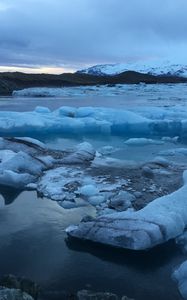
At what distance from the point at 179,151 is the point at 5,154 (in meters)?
3.66

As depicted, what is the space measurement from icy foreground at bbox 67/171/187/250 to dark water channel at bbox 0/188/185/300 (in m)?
0.09

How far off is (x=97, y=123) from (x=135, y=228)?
9.24 metres

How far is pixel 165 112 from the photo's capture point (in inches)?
609

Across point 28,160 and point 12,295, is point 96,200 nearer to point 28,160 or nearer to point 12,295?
point 28,160

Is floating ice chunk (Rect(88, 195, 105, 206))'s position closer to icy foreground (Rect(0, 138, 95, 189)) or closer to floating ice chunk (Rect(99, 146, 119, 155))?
icy foreground (Rect(0, 138, 95, 189))

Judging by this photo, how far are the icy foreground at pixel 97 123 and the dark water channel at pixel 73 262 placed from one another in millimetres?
7552

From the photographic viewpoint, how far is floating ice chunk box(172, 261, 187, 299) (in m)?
3.89

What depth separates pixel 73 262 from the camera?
4.41 meters

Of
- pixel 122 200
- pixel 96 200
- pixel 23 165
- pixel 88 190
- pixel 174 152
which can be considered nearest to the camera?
pixel 122 200

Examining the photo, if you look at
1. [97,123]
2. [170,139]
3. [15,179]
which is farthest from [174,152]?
[97,123]

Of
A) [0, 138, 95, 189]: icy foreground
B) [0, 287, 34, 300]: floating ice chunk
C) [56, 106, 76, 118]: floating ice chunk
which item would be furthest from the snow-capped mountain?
[0, 287, 34, 300]: floating ice chunk

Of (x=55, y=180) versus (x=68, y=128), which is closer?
(x=55, y=180)

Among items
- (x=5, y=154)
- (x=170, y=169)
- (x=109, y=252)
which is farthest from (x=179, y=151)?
(x=109, y=252)

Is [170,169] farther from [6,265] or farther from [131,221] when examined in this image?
[6,265]
